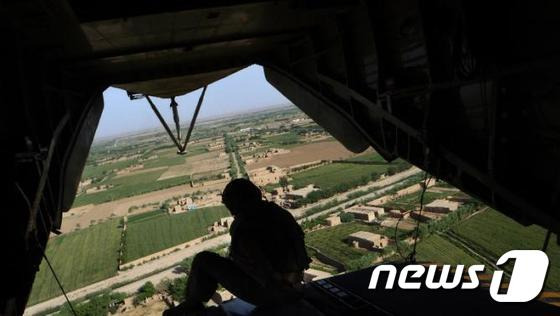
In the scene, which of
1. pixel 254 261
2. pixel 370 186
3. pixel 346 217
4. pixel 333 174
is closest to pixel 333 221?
pixel 346 217

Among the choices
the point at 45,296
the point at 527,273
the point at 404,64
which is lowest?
the point at 45,296

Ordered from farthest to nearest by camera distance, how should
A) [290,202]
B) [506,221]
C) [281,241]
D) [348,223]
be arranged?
[290,202] < [348,223] < [506,221] < [281,241]

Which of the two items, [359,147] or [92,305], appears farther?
[92,305]

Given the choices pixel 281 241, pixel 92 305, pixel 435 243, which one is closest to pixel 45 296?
pixel 92 305

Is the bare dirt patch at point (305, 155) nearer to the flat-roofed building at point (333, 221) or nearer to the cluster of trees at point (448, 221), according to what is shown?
the flat-roofed building at point (333, 221)

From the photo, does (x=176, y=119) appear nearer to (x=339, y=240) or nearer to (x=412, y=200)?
(x=339, y=240)

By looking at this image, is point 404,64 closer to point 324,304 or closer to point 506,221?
point 324,304

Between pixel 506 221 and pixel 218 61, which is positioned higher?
pixel 218 61
